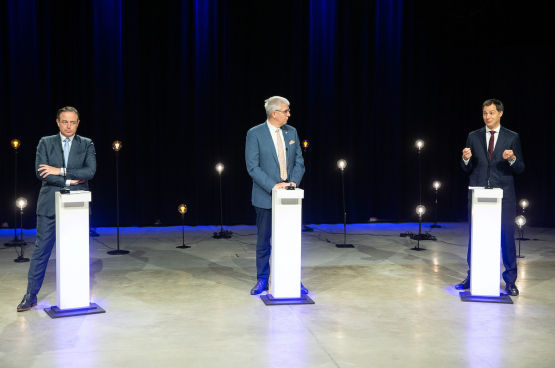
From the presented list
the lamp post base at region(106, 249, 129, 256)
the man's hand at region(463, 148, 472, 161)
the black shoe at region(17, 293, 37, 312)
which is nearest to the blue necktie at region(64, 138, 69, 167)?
the black shoe at region(17, 293, 37, 312)

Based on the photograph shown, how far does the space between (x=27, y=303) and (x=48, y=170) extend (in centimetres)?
96

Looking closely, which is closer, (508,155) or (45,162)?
(45,162)

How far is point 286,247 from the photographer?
4.21m

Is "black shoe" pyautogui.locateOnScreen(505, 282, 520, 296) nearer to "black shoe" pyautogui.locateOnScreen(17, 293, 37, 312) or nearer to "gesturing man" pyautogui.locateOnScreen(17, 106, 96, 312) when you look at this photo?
"gesturing man" pyautogui.locateOnScreen(17, 106, 96, 312)

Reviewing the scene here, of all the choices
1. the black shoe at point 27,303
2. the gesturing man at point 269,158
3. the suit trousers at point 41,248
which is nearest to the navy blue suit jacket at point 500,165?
the gesturing man at point 269,158

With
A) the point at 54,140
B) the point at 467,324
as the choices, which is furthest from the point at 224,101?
the point at 467,324

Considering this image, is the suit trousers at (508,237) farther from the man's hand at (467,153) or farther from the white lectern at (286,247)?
the white lectern at (286,247)

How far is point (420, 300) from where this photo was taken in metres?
4.39

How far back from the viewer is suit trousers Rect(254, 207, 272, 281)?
14.8ft

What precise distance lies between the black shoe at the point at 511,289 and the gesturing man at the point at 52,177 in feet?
10.8

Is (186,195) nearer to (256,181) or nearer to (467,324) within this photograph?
(256,181)

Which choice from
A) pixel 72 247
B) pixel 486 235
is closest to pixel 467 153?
pixel 486 235

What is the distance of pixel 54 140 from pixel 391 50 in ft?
20.2

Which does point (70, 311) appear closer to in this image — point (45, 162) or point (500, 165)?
point (45, 162)
